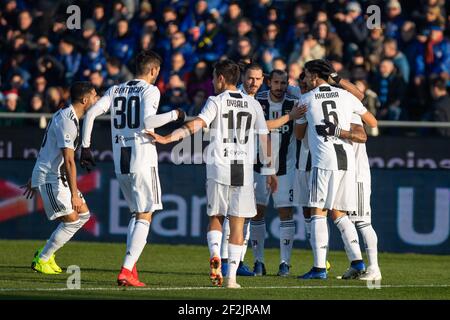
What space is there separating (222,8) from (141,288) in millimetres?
11051

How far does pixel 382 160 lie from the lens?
1827 cm

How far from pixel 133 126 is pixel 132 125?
2cm

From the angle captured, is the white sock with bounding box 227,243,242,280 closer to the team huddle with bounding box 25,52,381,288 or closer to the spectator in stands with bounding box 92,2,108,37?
the team huddle with bounding box 25,52,381,288

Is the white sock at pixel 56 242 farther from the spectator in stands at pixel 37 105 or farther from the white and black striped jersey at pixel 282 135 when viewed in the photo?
the spectator in stands at pixel 37 105

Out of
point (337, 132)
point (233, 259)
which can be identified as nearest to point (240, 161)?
point (233, 259)

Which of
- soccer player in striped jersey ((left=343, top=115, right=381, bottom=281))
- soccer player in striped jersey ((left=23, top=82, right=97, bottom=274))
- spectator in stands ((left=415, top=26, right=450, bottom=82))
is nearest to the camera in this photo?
soccer player in striped jersey ((left=343, top=115, right=381, bottom=281))

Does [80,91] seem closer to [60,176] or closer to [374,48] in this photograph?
[60,176]

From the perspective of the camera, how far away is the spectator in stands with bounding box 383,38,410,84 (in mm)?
19922

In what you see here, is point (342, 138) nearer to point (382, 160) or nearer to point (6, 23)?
point (382, 160)

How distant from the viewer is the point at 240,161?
40.3 ft

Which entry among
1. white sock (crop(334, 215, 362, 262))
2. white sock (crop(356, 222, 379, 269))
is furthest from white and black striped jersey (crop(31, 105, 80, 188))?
white sock (crop(356, 222, 379, 269))

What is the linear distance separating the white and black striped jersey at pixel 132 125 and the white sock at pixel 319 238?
206 cm

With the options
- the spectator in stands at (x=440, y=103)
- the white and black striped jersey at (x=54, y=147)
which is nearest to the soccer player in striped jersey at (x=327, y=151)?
the white and black striped jersey at (x=54, y=147)
